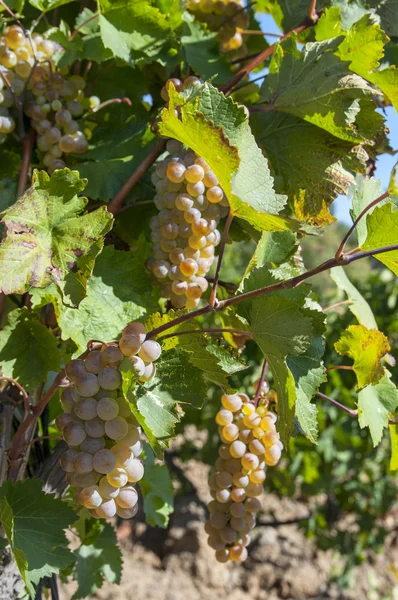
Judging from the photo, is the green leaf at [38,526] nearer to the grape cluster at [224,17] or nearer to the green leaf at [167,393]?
the green leaf at [167,393]

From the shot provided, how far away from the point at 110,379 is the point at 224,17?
717 mm

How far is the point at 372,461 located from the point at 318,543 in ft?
1.88

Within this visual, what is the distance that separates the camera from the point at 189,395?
0.64m

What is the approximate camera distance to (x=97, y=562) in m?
1.17

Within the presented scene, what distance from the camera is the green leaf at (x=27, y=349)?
0.76 metres

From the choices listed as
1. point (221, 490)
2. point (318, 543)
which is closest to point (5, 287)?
point (221, 490)

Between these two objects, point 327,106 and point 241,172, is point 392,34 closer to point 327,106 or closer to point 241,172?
point 327,106

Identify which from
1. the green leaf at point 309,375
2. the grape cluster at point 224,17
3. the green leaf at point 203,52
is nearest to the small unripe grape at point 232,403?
the green leaf at point 309,375

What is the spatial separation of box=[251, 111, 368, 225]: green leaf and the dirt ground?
2405 mm

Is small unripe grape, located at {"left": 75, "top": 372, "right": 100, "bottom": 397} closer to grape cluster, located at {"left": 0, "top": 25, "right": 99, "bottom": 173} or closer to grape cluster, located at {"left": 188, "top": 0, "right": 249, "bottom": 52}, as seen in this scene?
grape cluster, located at {"left": 0, "top": 25, "right": 99, "bottom": 173}

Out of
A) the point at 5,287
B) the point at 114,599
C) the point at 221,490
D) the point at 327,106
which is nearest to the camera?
the point at 5,287

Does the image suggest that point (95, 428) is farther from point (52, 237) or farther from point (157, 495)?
point (157, 495)

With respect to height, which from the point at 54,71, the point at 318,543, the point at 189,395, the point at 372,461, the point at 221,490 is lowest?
the point at 318,543

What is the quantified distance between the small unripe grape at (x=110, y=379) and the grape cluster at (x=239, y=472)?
0.33 m
